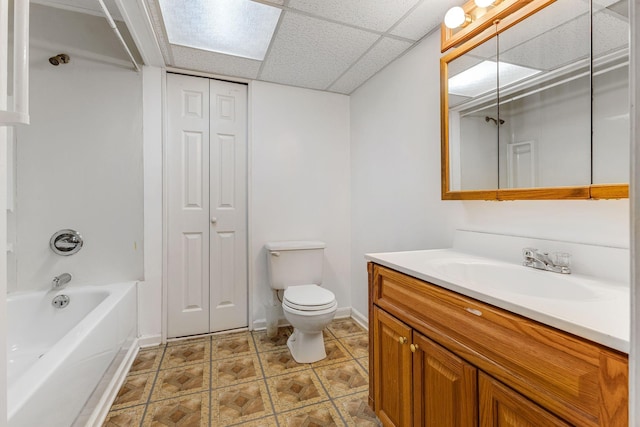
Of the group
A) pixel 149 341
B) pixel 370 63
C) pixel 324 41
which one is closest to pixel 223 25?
pixel 324 41

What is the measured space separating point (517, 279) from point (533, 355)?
515mm

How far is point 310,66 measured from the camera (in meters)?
2.23

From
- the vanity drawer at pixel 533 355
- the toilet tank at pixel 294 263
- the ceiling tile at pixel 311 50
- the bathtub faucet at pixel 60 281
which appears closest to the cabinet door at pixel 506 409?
the vanity drawer at pixel 533 355

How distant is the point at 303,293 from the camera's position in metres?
2.10

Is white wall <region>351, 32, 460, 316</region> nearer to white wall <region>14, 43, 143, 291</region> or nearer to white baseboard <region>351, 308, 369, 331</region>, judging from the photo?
white baseboard <region>351, 308, 369, 331</region>

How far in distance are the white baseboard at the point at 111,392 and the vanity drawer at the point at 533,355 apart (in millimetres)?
1566

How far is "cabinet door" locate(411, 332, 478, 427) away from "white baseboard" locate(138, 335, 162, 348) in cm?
195

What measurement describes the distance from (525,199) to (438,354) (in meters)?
0.72

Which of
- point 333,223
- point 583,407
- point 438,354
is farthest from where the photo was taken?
point 333,223

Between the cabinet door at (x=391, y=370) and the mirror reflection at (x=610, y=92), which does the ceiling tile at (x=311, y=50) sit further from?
the cabinet door at (x=391, y=370)

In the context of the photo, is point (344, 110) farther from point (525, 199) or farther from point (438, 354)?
point (438, 354)

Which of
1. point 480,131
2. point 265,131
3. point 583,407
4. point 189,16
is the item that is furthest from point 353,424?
point 189,16

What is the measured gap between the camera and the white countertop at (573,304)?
24.0 inches

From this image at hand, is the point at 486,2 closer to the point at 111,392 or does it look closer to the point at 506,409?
the point at 506,409
